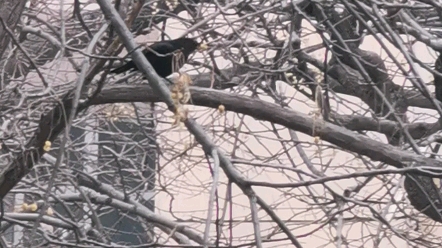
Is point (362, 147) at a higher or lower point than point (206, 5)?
lower

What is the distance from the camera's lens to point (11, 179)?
2.65m

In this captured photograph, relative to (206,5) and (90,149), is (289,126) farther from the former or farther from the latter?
(90,149)

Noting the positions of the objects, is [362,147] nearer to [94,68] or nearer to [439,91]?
[94,68]

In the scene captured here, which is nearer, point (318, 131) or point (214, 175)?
point (214, 175)

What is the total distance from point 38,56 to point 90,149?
1.06 metres

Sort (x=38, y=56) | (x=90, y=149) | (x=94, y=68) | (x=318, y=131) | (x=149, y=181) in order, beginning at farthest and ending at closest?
(x=90, y=149)
(x=149, y=181)
(x=38, y=56)
(x=318, y=131)
(x=94, y=68)

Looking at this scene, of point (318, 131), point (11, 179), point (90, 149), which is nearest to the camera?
point (318, 131)

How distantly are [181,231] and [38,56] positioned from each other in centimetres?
125

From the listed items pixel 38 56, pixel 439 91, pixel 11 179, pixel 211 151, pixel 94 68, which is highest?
pixel 439 91

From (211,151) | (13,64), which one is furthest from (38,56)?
(211,151)

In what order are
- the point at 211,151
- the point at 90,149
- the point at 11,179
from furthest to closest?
the point at 90,149 → the point at 11,179 → the point at 211,151

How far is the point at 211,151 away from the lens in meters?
1.81

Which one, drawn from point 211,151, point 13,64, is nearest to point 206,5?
point 13,64

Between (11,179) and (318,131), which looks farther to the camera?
(11,179)
